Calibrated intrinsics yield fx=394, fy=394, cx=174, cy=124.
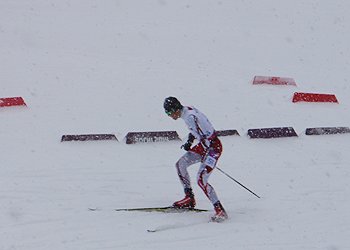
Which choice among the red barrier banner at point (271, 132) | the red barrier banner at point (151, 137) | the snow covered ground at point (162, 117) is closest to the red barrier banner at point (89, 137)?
the snow covered ground at point (162, 117)

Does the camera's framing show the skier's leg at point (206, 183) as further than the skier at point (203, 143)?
Yes

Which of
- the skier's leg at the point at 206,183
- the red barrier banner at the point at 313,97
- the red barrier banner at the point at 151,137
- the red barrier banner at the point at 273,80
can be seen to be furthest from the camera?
the red barrier banner at the point at 273,80

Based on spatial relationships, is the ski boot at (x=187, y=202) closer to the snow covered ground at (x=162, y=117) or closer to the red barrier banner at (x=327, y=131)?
the snow covered ground at (x=162, y=117)

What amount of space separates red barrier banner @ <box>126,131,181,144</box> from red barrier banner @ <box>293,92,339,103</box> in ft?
15.8

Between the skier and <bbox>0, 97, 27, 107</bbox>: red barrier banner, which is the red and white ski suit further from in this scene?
<bbox>0, 97, 27, 107</bbox>: red barrier banner

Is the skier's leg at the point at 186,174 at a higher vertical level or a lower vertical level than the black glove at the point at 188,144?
lower

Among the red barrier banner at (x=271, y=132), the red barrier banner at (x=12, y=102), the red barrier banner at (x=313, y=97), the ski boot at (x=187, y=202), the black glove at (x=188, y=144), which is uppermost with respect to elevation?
the black glove at (x=188, y=144)

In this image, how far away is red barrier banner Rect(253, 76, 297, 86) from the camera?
519 inches

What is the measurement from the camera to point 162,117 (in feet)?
34.8

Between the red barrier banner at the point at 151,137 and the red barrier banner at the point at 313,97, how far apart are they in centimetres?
481

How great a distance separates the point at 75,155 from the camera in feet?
26.6

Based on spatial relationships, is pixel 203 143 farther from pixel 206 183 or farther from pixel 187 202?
pixel 187 202

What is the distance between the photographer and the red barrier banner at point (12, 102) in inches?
388

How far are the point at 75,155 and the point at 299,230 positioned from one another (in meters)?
4.59
